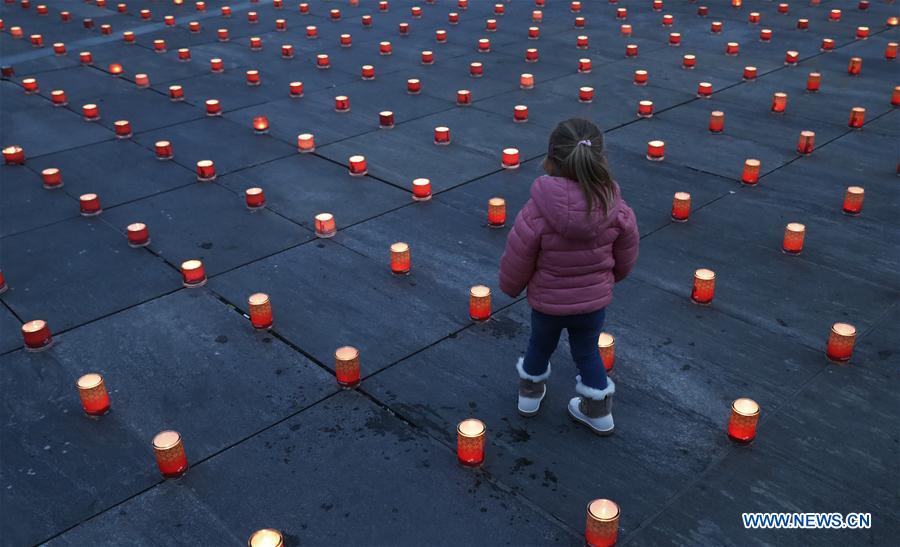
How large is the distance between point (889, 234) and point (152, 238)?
543cm

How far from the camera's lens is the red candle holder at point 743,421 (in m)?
3.88

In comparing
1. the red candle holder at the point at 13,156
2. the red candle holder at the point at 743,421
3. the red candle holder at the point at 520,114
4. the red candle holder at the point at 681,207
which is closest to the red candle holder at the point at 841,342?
the red candle holder at the point at 743,421

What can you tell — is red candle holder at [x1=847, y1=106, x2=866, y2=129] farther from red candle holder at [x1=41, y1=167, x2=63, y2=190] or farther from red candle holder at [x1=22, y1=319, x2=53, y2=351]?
red candle holder at [x1=41, y1=167, x2=63, y2=190]

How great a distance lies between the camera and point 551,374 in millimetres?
4465

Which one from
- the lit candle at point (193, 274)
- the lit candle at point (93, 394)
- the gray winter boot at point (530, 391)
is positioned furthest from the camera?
the lit candle at point (193, 274)

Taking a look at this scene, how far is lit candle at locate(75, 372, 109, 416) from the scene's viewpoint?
4.18m

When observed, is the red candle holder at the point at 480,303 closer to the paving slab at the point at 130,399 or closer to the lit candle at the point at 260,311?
the paving slab at the point at 130,399

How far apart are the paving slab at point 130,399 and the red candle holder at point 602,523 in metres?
1.68

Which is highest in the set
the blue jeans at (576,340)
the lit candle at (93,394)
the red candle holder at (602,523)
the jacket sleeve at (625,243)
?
the jacket sleeve at (625,243)

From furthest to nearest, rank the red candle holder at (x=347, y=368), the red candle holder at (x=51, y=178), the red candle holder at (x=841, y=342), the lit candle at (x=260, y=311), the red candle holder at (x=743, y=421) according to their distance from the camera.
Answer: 1. the red candle holder at (x=51, y=178)
2. the lit candle at (x=260, y=311)
3. the red candle holder at (x=841, y=342)
4. the red candle holder at (x=347, y=368)
5. the red candle holder at (x=743, y=421)

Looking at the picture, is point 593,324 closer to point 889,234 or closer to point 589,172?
point 589,172

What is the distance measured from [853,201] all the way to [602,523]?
411 centimetres

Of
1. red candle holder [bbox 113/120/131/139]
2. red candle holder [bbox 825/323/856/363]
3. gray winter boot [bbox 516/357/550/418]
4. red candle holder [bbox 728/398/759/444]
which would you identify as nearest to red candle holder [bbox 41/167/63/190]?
red candle holder [bbox 113/120/131/139]

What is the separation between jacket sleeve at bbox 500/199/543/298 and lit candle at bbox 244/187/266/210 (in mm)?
3357
